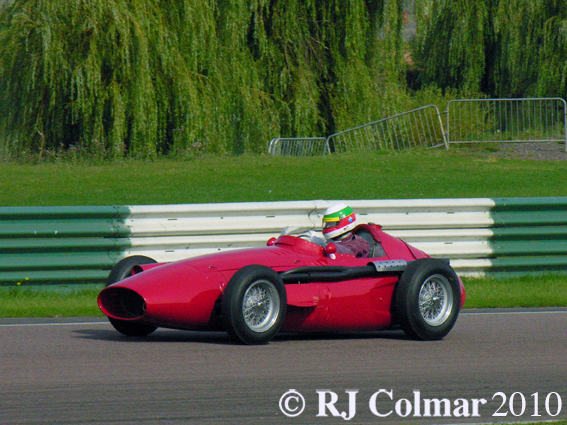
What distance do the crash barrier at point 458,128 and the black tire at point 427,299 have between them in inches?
496

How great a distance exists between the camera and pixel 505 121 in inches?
806

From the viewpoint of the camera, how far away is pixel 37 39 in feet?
57.4

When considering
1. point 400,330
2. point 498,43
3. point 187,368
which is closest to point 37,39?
point 400,330

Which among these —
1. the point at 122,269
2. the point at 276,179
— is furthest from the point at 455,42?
the point at 122,269

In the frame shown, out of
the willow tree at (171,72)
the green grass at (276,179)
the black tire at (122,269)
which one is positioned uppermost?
the willow tree at (171,72)

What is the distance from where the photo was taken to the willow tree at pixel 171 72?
17.4 metres

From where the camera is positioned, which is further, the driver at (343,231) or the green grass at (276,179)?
the green grass at (276,179)

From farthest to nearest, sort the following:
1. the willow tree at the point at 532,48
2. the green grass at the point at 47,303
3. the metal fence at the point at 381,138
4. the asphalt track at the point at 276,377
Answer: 1. the willow tree at the point at 532,48
2. the metal fence at the point at 381,138
3. the green grass at the point at 47,303
4. the asphalt track at the point at 276,377

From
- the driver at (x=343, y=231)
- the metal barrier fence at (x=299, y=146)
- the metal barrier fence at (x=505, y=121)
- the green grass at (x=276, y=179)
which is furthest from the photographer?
the metal barrier fence at (x=299, y=146)

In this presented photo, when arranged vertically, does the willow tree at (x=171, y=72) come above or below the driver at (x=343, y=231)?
above

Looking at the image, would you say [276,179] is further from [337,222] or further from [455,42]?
[455,42]

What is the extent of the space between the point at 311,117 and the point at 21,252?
12183 millimetres

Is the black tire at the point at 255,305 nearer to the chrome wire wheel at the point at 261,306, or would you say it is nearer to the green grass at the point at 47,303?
the chrome wire wheel at the point at 261,306

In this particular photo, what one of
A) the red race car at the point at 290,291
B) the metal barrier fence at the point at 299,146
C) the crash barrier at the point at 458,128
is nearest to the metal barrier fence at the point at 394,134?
Result: the crash barrier at the point at 458,128
